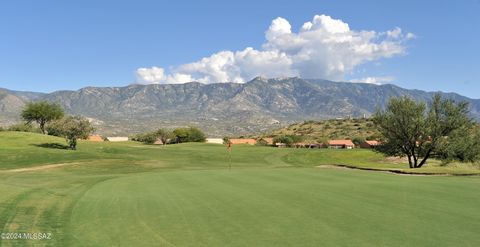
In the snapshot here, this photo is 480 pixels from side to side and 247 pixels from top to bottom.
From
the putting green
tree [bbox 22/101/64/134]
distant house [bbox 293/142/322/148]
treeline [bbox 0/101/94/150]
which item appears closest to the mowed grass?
the putting green

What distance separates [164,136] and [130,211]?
5255 inches

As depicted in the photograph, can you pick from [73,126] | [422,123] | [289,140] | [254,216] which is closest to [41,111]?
[73,126]

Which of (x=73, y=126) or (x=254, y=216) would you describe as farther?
(x=73, y=126)

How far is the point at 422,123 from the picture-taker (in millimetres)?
59125

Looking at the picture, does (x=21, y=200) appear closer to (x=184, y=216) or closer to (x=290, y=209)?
(x=184, y=216)

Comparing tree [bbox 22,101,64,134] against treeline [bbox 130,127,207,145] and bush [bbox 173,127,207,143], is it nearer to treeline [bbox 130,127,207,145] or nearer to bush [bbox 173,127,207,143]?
treeline [bbox 130,127,207,145]

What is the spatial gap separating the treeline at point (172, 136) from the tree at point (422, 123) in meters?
97.6

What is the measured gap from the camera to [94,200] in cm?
1955

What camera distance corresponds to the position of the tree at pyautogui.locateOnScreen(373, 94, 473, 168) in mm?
59625

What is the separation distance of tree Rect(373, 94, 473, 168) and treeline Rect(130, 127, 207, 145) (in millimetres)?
97611

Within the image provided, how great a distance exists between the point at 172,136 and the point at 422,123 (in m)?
104

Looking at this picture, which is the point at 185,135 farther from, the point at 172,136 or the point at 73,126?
the point at 73,126

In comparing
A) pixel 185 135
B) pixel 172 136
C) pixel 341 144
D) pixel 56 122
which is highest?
pixel 56 122

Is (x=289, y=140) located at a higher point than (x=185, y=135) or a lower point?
lower
